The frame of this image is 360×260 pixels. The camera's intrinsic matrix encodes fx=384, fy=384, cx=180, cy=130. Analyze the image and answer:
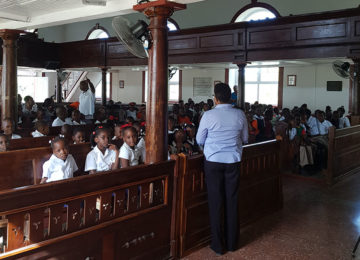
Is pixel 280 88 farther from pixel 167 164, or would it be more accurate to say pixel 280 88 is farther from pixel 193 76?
pixel 167 164

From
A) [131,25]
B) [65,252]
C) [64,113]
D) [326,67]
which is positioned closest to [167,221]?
[65,252]

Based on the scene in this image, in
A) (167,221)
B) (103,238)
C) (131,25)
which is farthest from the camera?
(131,25)

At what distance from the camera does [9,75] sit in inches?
278

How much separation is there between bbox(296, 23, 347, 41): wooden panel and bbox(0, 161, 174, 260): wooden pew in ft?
19.6

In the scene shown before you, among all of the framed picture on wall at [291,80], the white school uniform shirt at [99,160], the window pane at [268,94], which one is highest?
the framed picture on wall at [291,80]

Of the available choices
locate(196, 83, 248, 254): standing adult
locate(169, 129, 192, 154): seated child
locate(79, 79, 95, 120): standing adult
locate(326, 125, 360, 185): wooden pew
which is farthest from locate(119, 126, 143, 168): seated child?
locate(79, 79, 95, 120): standing adult

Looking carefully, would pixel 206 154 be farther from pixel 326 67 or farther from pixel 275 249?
pixel 326 67

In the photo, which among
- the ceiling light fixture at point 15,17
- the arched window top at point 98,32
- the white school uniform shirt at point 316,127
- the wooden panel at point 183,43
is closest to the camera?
the ceiling light fixture at point 15,17

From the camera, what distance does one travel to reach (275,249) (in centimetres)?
394

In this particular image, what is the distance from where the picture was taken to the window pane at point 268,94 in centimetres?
1474

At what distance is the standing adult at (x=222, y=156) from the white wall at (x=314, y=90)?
10440mm

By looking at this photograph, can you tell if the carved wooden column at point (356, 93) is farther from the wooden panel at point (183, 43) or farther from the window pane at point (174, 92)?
the window pane at point (174, 92)

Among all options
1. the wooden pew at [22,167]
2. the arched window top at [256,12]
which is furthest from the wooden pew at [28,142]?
the arched window top at [256,12]

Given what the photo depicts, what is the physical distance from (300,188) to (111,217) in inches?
167
